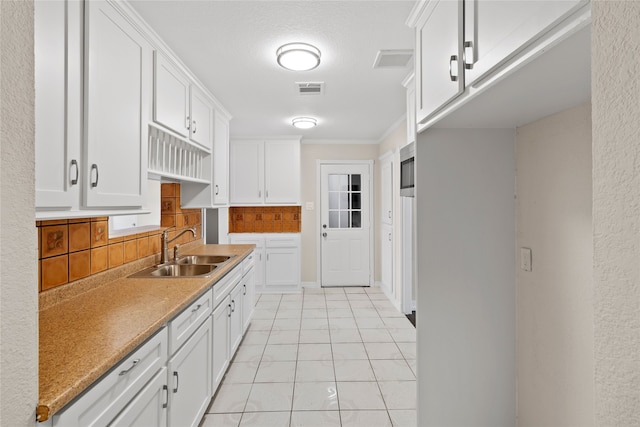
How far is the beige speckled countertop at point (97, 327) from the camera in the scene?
94cm

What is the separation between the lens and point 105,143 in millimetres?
1527

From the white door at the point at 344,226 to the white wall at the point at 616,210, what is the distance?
16.6ft

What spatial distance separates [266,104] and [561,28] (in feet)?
10.1

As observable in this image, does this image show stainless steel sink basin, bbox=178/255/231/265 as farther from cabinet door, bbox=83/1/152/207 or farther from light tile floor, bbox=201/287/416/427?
cabinet door, bbox=83/1/152/207

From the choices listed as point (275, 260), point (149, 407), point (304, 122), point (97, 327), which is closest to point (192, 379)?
point (149, 407)

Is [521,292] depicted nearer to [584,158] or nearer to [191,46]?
[584,158]

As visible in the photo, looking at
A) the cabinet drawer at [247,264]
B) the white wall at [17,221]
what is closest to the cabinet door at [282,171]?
the cabinet drawer at [247,264]

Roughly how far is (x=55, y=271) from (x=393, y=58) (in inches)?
93.5

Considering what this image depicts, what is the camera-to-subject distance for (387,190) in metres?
4.98

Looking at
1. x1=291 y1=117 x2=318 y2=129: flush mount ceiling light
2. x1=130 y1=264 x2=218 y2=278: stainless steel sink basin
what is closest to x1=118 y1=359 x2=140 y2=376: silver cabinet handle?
x1=130 y1=264 x2=218 y2=278: stainless steel sink basin

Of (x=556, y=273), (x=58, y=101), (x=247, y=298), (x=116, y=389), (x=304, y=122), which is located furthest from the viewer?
(x=304, y=122)

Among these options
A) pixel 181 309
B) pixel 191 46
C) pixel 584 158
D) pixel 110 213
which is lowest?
pixel 181 309

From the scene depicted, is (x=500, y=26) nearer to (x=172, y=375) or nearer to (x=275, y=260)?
(x=172, y=375)

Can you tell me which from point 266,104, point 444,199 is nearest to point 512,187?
point 444,199
